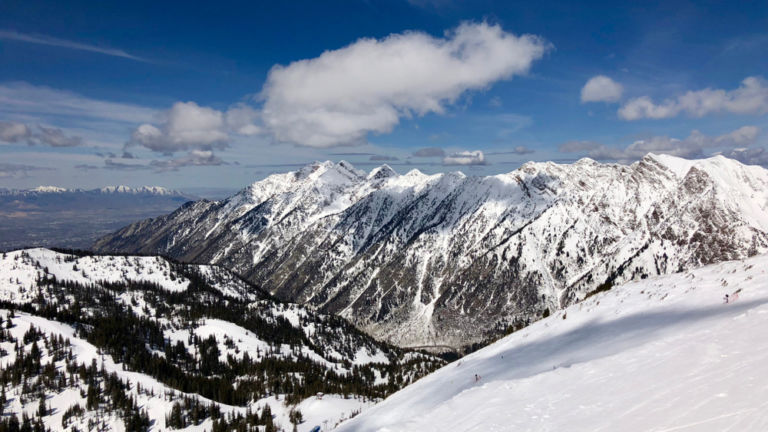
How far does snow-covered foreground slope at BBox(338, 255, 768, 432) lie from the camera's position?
1455cm

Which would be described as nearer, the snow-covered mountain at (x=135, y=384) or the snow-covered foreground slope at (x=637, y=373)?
A: the snow-covered foreground slope at (x=637, y=373)

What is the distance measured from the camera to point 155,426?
364ft

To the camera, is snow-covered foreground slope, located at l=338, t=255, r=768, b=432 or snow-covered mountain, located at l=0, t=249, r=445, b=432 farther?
snow-covered mountain, located at l=0, t=249, r=445, b=432

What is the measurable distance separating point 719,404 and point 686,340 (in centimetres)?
975

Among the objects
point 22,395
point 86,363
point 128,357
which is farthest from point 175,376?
point 22,395

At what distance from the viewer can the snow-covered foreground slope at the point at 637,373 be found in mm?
14547

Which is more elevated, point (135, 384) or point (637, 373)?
point (637, 373)

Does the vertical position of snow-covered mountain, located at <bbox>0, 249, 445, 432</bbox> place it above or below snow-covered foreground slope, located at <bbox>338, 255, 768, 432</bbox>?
Result: below

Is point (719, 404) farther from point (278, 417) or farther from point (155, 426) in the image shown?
point (155, 426)

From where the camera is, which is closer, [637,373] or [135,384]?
[637,373]

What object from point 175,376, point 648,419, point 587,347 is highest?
point 648,419

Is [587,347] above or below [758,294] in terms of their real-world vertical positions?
below

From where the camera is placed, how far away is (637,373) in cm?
1967

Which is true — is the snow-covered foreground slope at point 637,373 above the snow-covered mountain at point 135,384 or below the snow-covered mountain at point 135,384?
above
